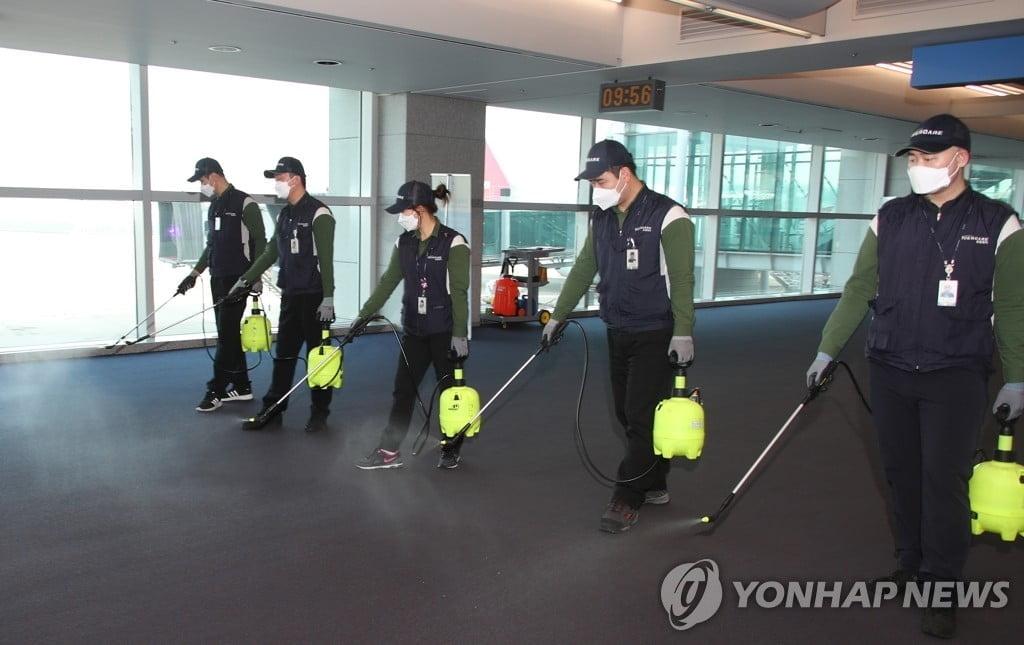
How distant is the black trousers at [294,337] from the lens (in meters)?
5.48

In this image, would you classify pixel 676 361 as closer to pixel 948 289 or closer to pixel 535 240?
pixel 948 289

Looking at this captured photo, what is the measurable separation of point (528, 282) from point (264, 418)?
5445 mm

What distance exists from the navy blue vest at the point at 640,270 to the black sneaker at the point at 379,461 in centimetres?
164

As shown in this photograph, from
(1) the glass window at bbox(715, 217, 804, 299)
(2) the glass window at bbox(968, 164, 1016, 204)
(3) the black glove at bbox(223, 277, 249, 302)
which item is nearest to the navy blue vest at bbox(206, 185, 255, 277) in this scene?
(3) the black glove at bbox(223, 277, 249, 302)

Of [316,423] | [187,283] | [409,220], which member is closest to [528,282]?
[187,283]

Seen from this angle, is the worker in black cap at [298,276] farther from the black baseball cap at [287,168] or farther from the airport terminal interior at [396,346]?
the airport terminal interior at [396,346]

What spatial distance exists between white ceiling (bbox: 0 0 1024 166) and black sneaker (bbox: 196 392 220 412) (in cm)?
253

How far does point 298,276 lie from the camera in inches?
213

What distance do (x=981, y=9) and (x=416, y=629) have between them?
4.73m

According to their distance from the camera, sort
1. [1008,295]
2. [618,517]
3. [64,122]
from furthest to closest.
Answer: [64,122], [618,517], [1008,295]

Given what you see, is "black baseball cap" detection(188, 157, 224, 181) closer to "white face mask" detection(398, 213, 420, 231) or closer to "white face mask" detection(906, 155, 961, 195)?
"white face mask" detection(398, 213, 420, 231)

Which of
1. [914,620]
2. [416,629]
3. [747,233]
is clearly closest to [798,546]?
[914,620]

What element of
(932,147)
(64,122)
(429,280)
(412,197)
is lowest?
(429,280)

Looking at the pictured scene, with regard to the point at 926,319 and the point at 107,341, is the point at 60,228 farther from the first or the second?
the point at 926,319
